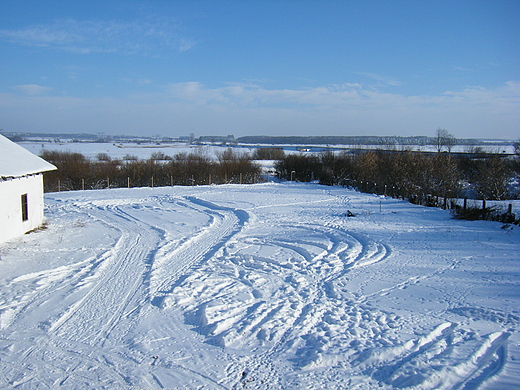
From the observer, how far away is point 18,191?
12.4 m

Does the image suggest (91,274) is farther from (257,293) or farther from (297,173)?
(297,173)

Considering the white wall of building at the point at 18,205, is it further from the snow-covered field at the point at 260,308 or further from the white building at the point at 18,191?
the snow-covered field at the point at 260,308

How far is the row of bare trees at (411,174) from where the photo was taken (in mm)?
23422

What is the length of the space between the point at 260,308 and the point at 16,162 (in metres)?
11.0

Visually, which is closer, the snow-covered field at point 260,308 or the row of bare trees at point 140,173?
the snow-covered field at point 260,308

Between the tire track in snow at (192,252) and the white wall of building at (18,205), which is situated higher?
the white wall of building at (18,205)

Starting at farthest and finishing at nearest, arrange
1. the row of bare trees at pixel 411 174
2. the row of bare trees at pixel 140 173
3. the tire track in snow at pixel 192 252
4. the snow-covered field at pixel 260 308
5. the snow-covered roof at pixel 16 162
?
1. the row of bare trees at pixel 140 173
2. the row of bare trees at pixel 411 174
3. the snow-covered roof at pixel 16 162
4. the tire track in snow at pixel 192 252
5. the snow-covered field at pixel 260 308

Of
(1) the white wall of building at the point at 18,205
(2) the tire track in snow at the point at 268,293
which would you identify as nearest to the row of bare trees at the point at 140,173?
(1) the white wall of building at the point at 18,205

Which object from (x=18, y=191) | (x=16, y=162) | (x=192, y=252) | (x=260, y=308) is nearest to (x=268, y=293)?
(x=260, y=308)

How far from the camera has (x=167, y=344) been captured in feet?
17.8

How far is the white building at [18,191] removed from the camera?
11547 millimetres

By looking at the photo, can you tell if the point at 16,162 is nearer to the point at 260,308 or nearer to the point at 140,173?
the point at 260,308

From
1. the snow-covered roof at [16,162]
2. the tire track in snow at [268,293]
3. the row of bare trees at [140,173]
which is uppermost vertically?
the snow-covered roof at [16,162]

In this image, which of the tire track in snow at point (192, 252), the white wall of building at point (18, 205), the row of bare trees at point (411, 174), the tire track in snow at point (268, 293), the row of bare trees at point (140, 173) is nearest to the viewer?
the tire track in snow at point (268, 293)
